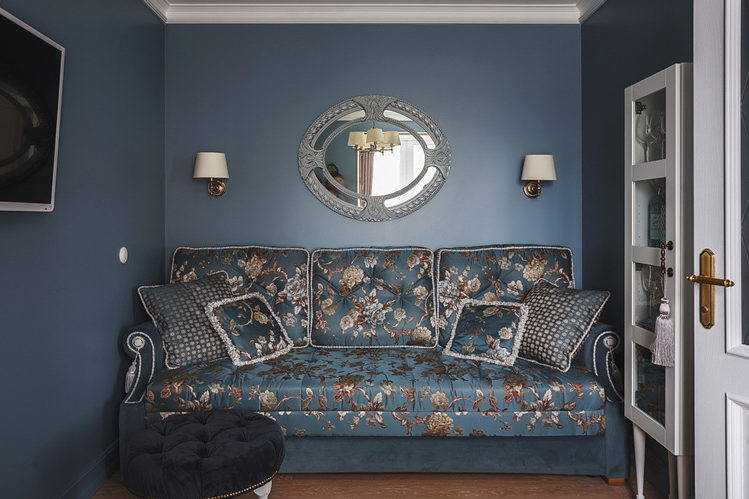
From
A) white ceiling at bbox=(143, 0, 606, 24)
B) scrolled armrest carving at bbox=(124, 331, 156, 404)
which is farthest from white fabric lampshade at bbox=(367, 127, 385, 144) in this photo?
scrolled armrest carving at bbox=(124, 331, 156, 404)

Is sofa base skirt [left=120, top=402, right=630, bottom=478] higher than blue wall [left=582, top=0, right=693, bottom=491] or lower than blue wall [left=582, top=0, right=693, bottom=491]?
lower

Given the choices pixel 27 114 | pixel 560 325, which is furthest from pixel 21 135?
pixel 560 325

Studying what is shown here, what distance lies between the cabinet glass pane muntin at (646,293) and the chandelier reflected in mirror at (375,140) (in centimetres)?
181

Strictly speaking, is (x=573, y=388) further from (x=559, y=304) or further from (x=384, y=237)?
(x=384, y=237)

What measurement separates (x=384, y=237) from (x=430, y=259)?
42cm

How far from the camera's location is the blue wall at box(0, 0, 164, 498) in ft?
6.70

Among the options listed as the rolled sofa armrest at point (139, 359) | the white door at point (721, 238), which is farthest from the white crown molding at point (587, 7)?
the rolled sofa armrest at point (139, 359)

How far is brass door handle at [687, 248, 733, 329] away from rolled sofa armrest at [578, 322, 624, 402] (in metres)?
0.87

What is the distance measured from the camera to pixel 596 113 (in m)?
3.38

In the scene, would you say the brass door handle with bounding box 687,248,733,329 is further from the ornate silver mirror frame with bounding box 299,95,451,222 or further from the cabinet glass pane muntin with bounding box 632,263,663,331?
the ornate silver mirror frame with bounding box 299,95,451,222

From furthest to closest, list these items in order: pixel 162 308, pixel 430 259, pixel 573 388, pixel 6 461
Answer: pixel 430 259 < pixel 162 308 < pixel 573 388 < pixel 6 461

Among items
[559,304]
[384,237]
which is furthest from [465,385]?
[384,237]

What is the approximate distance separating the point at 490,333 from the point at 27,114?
225 cm

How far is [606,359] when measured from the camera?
102 inches
